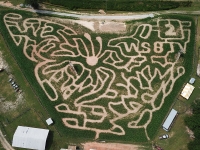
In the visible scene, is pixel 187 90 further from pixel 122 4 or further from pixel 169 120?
pixel 122 4

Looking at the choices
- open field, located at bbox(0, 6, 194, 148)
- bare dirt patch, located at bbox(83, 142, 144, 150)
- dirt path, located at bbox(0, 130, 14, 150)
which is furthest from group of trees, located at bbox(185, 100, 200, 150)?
dirt path, located at bbox(0, 130, 14, 150)

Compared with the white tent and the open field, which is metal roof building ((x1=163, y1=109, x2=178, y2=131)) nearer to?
the open field

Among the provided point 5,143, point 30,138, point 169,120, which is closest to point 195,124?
point 169,120

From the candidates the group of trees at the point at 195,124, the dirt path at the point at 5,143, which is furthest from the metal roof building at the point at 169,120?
the dirt path at the point at 5,143

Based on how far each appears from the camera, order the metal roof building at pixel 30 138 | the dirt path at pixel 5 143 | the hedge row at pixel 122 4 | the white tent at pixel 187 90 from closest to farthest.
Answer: the metal roof building at pixel 30 138 < the dirt path at pixel 5 143 < the white tent at pixel 187 90 < the hedge row at pixel 122 4

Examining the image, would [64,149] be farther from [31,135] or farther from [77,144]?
[31,135]

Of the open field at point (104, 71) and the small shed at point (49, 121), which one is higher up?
the open field at point (104, 71)

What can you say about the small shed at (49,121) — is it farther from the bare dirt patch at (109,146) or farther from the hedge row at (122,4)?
the hedge row at (122,4)
